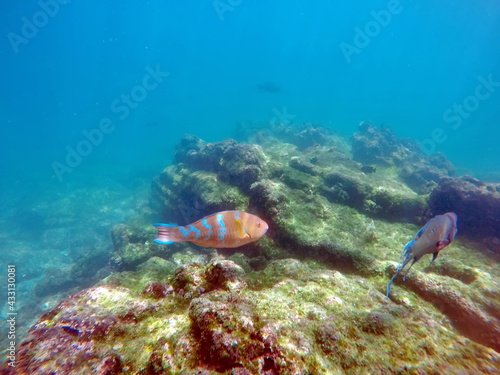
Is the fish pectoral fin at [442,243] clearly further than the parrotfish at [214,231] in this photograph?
No

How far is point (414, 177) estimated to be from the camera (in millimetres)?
13945

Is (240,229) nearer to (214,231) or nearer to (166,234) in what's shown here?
(214,231)

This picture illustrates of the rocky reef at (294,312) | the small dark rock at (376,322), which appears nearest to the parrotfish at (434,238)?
the small dark rock at (376,322)

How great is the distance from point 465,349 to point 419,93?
18244 cm

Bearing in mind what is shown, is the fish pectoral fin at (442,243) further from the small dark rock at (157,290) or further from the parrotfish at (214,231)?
the small dark rock at (157,290)

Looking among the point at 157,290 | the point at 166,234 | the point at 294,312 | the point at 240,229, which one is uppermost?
the point at 240,229

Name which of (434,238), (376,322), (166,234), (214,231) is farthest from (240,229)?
(434,238)

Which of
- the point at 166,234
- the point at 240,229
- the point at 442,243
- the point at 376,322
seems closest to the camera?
the point at 376,322

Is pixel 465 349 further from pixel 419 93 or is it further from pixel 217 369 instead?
pixel 419 93

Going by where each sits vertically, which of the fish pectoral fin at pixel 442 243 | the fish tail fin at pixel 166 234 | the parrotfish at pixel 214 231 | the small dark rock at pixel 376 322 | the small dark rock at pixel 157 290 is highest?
the fish pectoral fin at pixel 442 243

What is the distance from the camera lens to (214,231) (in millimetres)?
2732

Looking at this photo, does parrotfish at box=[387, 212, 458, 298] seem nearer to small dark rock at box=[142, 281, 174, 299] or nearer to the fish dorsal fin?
the fish dorsal fin

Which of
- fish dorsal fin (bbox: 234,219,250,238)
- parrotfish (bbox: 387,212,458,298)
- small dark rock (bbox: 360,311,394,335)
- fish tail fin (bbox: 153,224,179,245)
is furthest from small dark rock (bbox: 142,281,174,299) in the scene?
parrotfish (bbox: 387,212,458,298)

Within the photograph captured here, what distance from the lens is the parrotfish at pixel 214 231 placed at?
105 inches
